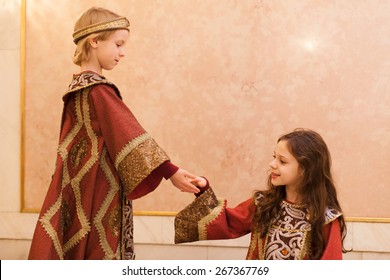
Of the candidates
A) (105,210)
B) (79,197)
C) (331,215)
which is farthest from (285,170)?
(79,197)

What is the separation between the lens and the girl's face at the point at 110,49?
2.45 metres

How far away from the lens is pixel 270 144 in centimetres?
373

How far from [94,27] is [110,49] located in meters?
0.13

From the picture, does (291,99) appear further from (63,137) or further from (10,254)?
(10,254)

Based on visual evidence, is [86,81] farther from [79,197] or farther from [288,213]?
[288,213]

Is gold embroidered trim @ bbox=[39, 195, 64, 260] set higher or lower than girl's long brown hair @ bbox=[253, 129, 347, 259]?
lower

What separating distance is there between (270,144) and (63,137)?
5.84 feet

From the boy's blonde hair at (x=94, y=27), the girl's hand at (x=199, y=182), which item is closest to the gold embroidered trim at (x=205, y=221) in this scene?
the girl's hand at (x=199, y=182)

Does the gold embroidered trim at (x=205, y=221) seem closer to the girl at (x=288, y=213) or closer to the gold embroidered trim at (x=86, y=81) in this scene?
the girl at (x=288, y=213)

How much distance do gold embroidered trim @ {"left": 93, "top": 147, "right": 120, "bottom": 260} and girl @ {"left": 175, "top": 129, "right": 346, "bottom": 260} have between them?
1.19 feet

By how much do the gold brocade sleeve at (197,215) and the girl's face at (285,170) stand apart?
12.3 inches

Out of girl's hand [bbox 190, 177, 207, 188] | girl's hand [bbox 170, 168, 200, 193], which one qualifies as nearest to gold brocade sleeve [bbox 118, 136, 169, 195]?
girl's hand [bbox 170, 168, 200, 193]

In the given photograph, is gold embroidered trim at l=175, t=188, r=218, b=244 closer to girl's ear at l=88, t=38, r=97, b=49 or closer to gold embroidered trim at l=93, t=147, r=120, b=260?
gold embroidered trim at l=93, t=147, r=120, b=260

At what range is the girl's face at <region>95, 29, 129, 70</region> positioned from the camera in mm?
2449
